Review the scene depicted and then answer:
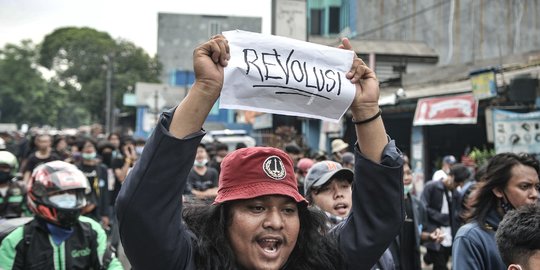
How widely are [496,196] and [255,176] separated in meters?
2.03

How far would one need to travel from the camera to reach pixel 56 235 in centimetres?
377

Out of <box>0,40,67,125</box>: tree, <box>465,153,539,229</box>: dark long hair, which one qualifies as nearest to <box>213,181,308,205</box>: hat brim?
<box>465,153,539,229</box>: dark long hair

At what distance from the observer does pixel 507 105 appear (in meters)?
11.5

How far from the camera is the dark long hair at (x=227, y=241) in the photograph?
199 centimetres

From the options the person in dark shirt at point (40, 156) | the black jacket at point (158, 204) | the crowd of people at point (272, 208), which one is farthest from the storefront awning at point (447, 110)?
the black jacket at point (158, 204)

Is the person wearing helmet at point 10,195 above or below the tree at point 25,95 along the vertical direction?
below

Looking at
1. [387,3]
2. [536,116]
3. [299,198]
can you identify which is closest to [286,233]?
[299,198]

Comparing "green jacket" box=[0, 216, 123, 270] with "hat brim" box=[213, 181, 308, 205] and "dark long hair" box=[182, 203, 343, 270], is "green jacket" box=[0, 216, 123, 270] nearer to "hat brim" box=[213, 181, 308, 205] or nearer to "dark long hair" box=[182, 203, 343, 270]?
"dark long hair" box=[182, 203, 343, 270]

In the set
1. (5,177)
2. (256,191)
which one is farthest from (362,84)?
(5,177)

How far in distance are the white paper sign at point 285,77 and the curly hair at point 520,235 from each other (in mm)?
1031

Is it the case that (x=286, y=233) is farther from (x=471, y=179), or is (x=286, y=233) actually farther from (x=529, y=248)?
(x=471, y=179)

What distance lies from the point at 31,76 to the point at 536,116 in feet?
181

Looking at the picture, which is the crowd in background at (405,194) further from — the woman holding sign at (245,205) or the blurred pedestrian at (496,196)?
the woman holding sign at (245,205)

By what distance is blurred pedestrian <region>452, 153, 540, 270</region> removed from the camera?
123 inches
